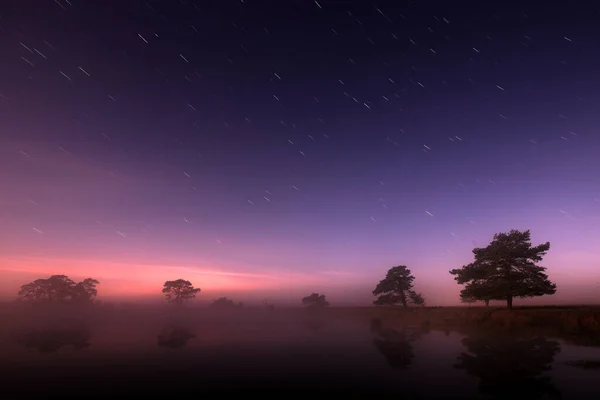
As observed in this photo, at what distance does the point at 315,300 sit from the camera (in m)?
131

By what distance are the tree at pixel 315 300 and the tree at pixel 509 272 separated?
86.1 meters

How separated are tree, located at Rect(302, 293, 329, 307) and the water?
93.7 m

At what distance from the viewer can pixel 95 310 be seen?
10375cm

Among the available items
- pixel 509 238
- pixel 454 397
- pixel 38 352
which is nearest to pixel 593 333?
pixel 509 238

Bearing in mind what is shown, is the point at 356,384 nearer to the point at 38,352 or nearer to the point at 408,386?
the point at 408,386

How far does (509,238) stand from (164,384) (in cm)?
4998

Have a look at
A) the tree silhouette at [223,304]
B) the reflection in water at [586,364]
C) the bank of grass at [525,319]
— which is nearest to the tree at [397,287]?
the bank of grass at [525,319]

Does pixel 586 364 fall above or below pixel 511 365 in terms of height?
above

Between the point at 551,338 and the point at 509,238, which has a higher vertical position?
the point at 509,238

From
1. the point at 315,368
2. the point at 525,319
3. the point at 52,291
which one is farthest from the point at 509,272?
the point at 52,291

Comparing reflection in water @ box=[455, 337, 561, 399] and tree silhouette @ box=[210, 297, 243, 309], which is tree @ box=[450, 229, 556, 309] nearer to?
reflection in water @ box=[455, 337, 561, 399]

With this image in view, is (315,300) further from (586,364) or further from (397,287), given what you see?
(586,364)

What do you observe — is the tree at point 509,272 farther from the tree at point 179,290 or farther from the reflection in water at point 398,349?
the tree at point 179,290

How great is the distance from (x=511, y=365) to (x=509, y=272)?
27076 mm
